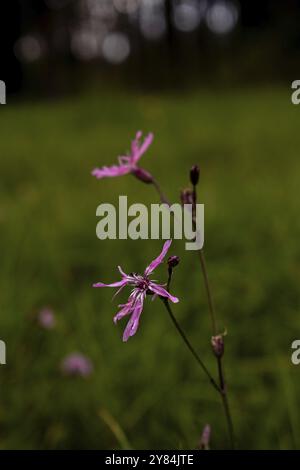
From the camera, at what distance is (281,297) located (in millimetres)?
2008

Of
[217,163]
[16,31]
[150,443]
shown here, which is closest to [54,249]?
[150,443]

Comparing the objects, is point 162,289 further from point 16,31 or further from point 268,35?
point 268,35

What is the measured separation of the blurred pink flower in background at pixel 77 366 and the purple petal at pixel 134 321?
87 centimetres

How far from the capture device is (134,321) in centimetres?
70

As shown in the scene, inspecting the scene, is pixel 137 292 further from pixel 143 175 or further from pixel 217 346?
pixel 143 175

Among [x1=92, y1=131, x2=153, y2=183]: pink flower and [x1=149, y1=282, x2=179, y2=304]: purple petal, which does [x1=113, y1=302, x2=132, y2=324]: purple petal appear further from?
[x1=92, y1=131, x2=153, y2=183]: pink flower

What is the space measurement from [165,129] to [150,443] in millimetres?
4855

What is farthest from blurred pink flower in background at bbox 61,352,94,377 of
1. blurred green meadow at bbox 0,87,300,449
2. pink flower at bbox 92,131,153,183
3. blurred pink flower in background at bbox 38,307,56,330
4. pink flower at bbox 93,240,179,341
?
pink flower at bbox 93,240,179,341

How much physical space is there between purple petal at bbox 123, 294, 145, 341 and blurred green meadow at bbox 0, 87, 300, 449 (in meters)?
0.33

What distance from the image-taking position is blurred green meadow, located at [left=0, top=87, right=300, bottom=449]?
1.46 metres

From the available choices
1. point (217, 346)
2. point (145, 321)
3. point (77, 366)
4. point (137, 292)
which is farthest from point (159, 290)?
point (145, 321)

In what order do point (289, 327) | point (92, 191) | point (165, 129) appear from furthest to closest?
1. point (165, 129)
2. point (92, 191)
3. point (289, 327)

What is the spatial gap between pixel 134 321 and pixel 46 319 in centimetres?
109

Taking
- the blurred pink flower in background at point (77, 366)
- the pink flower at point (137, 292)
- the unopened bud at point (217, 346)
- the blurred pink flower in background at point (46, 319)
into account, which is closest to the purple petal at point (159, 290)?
the pink flower at point (137, 292)
